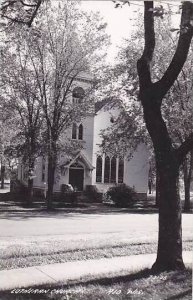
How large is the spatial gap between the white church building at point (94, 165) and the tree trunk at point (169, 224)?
2504cm

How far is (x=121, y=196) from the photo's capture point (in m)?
30.9

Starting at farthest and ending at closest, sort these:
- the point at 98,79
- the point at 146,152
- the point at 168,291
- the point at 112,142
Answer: the point at 146,152 → the point at 112,142 → the point at 98,79 → the point at 168,291

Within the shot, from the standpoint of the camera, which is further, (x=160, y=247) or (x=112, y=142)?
(x=112, y=142)

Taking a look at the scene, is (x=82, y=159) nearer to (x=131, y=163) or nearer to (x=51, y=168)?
(x=131, y=163)

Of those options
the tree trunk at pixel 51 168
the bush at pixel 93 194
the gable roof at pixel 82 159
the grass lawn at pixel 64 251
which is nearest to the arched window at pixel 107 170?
the bush at pixel 93 194

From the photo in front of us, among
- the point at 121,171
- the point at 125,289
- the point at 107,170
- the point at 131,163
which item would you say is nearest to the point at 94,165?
the point at 107,170

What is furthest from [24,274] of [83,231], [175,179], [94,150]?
[94,150]

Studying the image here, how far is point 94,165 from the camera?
3625cm

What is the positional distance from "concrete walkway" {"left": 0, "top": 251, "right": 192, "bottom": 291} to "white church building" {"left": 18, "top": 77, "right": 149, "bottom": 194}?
78.9 ft

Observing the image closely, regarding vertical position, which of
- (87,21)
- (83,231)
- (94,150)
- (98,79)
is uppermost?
(87,21)

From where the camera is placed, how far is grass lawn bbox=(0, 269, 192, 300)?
20.2 feet

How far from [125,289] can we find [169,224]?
175 centimetres

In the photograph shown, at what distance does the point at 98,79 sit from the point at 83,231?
15824mm

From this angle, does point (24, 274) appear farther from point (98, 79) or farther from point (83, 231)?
point (98, 79)
